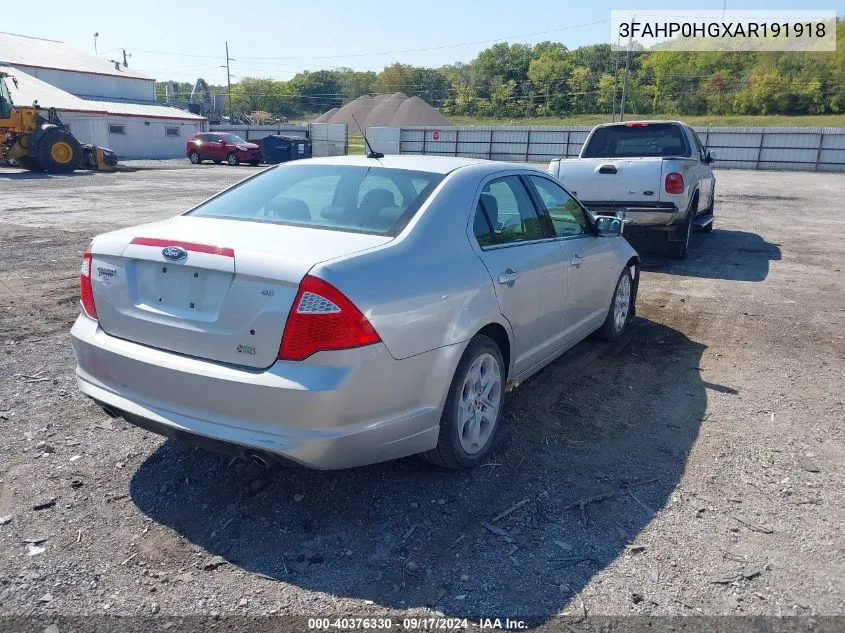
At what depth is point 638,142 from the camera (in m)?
10.8

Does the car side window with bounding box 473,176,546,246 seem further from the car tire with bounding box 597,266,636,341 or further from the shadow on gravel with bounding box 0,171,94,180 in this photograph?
the shadow on gravel with bounding box 0,171,94,180

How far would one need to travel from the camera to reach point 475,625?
2.65 m

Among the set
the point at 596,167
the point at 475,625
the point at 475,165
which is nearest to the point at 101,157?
the point at 596,167

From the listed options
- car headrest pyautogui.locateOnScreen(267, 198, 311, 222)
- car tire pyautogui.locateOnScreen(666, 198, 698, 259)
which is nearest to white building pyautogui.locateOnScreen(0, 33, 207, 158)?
car tire pyautogui.locateOnScreen(666, 198, 698, 259)

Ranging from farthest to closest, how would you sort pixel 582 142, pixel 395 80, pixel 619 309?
1. pixel 395 80
2. pixel 582 142
3. pixel 619 309

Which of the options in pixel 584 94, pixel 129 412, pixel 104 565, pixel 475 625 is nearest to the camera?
pixel 475 625

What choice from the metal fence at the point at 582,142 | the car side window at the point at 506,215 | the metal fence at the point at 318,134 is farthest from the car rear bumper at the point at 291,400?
the metal fence at the point at 318,134

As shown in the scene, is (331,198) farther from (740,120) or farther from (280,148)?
(740,120)

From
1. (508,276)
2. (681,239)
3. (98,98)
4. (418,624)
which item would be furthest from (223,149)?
(418,624)

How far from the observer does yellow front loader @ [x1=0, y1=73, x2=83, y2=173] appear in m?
23.8

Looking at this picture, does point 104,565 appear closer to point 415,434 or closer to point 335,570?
point 335,570

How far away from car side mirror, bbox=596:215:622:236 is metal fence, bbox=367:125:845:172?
1153 inches

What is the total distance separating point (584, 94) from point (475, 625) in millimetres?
87053

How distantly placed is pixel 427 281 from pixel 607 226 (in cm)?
267
